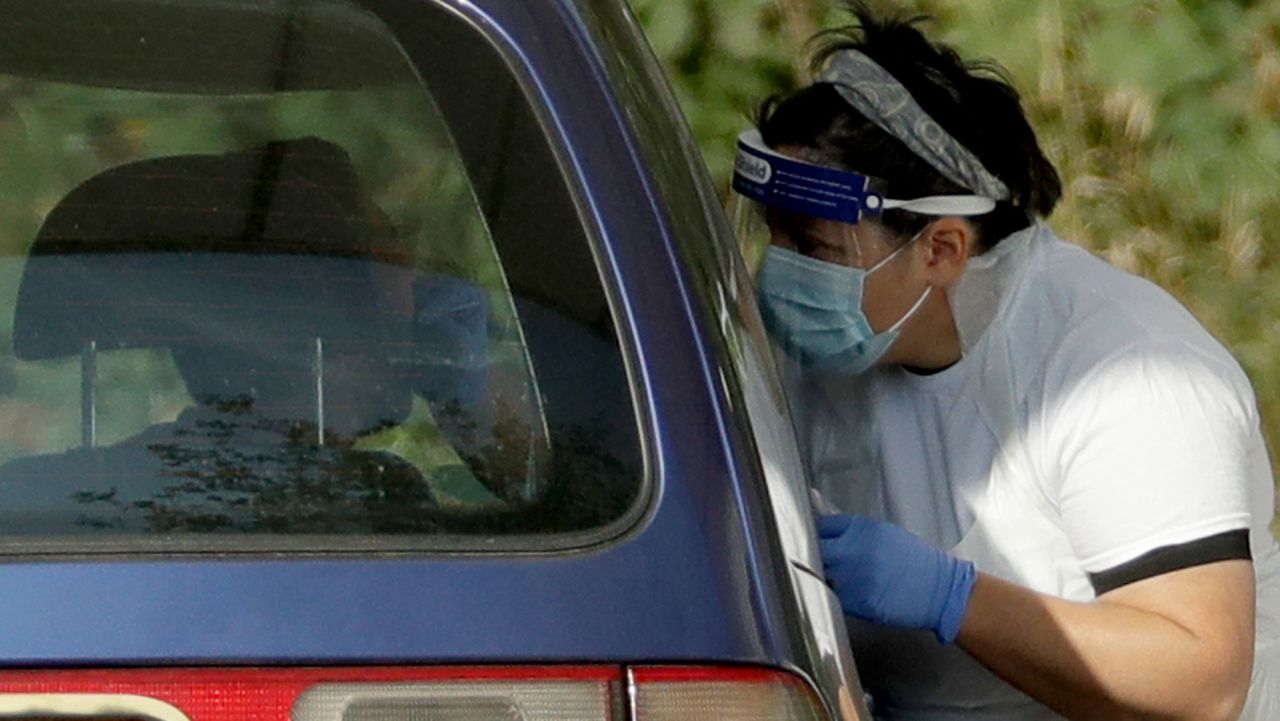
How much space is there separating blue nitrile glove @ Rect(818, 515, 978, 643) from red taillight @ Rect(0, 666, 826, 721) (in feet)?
2.69

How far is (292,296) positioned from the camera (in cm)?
157

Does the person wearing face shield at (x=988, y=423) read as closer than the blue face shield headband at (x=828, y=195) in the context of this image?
Yes

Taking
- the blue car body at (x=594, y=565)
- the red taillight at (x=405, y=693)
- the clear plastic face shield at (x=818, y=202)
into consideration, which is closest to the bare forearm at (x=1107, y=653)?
the clear plastic face shield at (x=818, y=202)

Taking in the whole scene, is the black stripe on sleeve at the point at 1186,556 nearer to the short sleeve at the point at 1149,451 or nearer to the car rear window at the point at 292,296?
the short sleeve at the point at 1149,451

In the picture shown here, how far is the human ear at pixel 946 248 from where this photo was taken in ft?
8.79

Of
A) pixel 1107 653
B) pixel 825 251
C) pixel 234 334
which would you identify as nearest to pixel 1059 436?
pixel 1107 653

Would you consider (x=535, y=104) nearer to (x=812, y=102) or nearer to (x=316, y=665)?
(x=316, y=665)

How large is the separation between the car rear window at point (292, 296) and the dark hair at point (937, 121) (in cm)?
112

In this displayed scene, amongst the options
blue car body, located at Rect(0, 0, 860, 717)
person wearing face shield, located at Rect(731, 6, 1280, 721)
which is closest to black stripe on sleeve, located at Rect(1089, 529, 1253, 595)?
person wearing face shield, located at Rect(731, 6, 1280, 721)

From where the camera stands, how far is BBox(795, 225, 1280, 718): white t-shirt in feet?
7.73

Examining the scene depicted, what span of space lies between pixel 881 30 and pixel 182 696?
5.73 feet

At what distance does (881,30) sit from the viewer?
112 inches

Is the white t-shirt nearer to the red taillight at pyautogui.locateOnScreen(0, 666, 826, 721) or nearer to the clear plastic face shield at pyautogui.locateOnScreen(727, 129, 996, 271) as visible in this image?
the clear plastic face shield at pyautogui.locateOnScreen(727, 129, 996, 271)

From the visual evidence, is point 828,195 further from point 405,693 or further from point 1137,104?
point 1137,104
